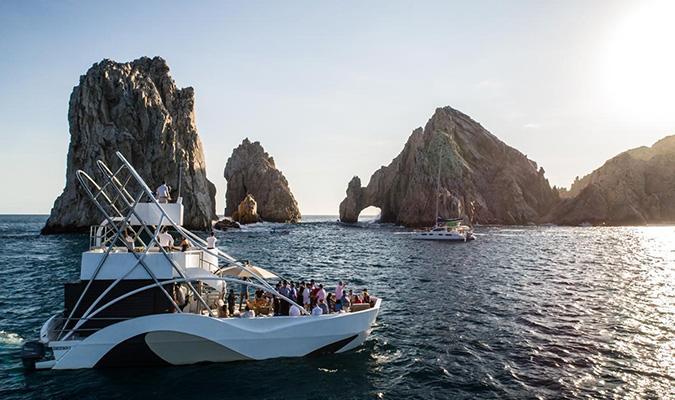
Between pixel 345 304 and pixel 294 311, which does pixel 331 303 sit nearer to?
pixel 345 304

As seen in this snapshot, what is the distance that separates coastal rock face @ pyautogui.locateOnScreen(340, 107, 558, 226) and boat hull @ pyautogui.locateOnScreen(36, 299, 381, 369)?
10358 centimetres

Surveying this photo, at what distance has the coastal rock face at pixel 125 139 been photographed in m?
78.6

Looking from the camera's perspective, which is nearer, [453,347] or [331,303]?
[331,303]

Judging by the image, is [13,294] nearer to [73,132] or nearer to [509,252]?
[509,252]

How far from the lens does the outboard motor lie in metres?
13.0

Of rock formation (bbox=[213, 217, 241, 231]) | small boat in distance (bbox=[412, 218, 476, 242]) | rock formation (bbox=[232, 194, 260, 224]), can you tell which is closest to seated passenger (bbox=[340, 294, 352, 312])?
small boat in distance (bbox=[412, 218, 476, 242])

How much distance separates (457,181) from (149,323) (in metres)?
129

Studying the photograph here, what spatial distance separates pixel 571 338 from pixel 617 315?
6.46m


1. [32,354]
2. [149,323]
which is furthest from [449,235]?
[32,354]

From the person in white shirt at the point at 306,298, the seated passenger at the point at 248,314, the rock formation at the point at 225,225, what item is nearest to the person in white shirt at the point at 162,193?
the seated passenger at the point at 248,314

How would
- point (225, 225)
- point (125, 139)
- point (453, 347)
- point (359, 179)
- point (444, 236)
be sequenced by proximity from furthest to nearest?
point (359, 179) < point (225, 225) < point (125, 139) < point (444, 236) < point (453, 347)

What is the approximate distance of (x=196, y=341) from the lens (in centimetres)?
1357

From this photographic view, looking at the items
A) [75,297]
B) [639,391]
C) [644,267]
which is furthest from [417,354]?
[644,267]

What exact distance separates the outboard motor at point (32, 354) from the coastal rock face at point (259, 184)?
132m
